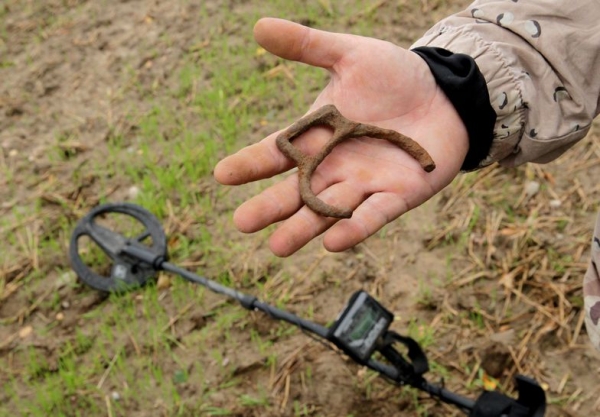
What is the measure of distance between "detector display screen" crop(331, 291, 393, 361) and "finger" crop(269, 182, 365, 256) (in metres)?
0.47

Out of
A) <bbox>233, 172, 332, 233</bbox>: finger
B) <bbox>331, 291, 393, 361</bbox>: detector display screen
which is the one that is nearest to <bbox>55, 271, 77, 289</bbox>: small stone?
<bbox>331, 291, 393, 361</bbox>: detector display screen

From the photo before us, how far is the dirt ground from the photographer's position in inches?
96.3

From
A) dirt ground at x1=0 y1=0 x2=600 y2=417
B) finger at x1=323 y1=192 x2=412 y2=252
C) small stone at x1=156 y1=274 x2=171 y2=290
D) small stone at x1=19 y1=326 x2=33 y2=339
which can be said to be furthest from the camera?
small stone at x1=156 y1=274 x2=171 y2=290

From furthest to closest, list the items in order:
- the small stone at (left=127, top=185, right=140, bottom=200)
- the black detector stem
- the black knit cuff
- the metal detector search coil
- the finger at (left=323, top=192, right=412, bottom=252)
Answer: the small stone at (left=127, top=185, right=140, bottom=200)
the black detector stem
the metal detector search coil
the black knit cuff
the finger at (left=323, top=192, right=412, bottom=252)

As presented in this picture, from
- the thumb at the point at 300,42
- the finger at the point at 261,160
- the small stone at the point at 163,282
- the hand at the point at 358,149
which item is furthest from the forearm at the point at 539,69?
the small stone at the point at 163,282

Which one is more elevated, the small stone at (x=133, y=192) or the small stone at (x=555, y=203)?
the small stone at (x=133, y=192)

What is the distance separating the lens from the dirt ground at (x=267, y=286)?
2.45 m

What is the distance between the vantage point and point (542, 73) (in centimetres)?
185

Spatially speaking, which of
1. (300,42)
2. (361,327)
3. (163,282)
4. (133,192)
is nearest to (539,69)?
(300,42)

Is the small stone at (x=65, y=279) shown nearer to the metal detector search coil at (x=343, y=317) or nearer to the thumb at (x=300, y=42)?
the metal detector search coil at (x=343, y=317)

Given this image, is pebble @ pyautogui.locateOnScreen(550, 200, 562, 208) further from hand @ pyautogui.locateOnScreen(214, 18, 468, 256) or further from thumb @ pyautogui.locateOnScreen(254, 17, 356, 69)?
thumb @ pyautogui.locateOnScreen(254, 17, 356, 69)

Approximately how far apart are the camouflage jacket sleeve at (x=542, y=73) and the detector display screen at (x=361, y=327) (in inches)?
25.2

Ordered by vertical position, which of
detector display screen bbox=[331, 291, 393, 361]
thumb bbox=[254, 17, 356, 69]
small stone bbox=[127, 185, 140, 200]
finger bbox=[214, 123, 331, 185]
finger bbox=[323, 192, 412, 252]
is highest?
thumb bbox=[254, 17, 356, 69]

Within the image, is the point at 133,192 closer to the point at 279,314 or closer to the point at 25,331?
the point at 25,331
